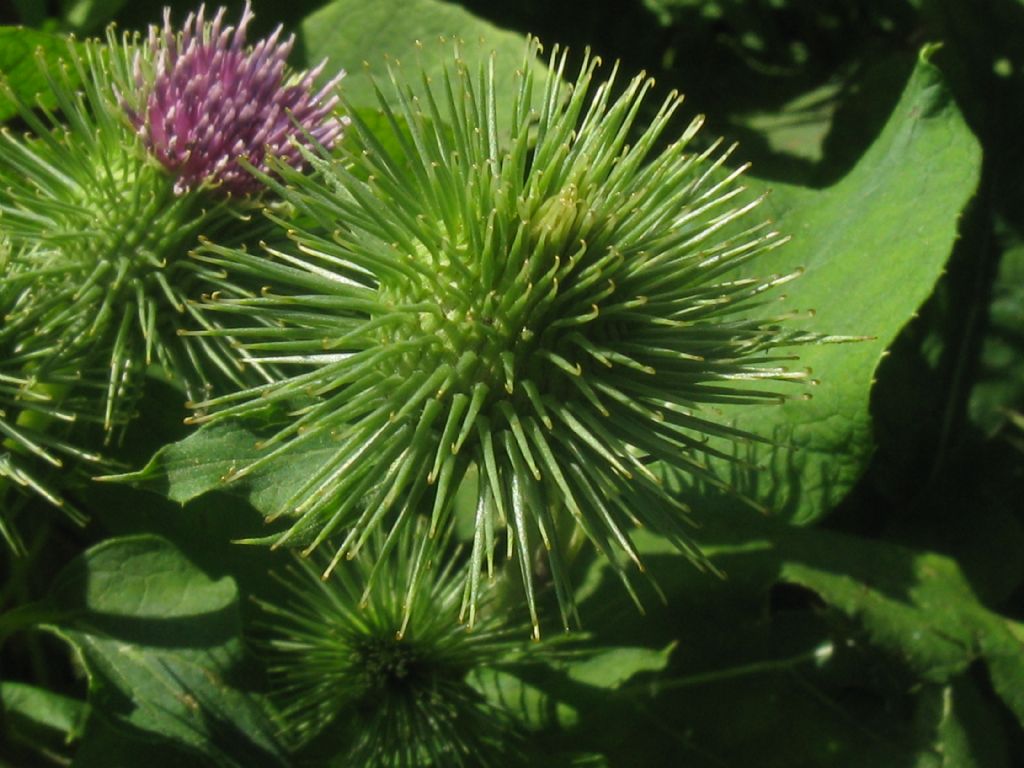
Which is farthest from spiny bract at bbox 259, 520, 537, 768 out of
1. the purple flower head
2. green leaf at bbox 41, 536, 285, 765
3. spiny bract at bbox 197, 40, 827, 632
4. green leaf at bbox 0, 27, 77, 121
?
green leaf at bbox 0, 27, 77, 121

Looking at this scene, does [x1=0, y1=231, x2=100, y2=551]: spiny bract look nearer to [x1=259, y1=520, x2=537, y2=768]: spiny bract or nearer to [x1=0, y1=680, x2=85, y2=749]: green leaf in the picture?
[x1=259, y1=520, x2=537, y2=768]: spiny bract

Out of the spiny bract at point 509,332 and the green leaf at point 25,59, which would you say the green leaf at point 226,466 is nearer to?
the spiny bract at point 509,332

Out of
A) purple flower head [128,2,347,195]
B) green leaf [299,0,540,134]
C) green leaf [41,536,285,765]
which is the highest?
green leaf [299,0,540,134]

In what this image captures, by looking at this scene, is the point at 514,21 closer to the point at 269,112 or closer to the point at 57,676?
the point at 269,112

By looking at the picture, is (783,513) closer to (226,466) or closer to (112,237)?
(226,466)

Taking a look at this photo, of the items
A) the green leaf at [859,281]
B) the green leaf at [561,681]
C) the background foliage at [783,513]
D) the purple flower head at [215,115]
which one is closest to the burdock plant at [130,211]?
the purple flower head at [215,115]

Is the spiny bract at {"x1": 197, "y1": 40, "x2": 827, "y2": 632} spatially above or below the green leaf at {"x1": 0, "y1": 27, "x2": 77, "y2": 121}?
below

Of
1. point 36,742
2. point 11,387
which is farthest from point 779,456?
point 36,742
